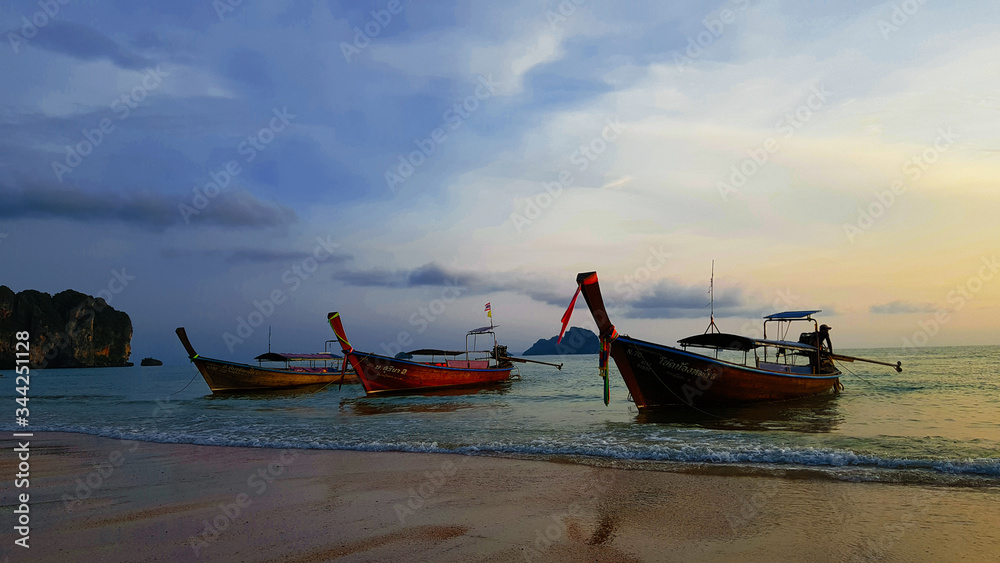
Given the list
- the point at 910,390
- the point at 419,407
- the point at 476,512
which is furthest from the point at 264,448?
the point at 910,390

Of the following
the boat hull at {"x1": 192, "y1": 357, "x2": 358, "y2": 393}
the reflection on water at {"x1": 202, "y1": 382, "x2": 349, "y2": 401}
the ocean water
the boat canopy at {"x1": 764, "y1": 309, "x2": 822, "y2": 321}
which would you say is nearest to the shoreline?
the ocean water

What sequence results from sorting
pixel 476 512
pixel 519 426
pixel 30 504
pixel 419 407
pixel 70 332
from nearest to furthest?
pixel 476 512 < pixel 30 504 < pixel 519 426 < pixel 419 407 < pixel 70 332

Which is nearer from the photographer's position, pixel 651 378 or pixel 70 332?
pixel 651 378

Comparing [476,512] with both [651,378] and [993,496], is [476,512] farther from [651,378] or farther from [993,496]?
[651,378]

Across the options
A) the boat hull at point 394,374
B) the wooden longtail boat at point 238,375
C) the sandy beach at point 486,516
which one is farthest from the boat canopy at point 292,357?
the sandy beach at point 486,516

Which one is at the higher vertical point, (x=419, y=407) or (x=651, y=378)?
(x=651, y=378)

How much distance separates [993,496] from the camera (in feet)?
22.5

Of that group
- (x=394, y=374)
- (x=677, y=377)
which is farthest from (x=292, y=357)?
(x=677, y=377)

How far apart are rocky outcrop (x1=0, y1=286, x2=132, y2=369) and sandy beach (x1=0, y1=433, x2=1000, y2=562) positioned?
126 metres

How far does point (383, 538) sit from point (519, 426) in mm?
9825

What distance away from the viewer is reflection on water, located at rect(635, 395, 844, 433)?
13821 millimetres

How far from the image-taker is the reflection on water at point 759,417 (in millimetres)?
13821

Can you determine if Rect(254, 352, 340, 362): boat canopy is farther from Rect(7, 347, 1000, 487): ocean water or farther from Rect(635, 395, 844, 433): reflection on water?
Rect(635, 395, 844, 433): reflection on water

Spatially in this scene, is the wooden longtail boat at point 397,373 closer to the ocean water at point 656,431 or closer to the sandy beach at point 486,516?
the ocean water at point 656,431
